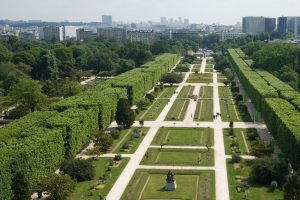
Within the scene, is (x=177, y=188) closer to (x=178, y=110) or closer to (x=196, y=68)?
(x=178, y=110)

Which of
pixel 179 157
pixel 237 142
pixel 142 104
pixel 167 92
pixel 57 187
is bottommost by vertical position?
pixel 179 157

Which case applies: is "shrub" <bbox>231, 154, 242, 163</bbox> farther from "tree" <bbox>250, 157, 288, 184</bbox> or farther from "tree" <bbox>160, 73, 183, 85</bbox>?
"tree" <bbox>160, 73, 183, 85</bbox>

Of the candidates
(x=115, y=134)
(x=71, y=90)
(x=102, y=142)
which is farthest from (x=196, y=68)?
(x=102, y=142)

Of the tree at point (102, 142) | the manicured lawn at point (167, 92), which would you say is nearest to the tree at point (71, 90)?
the manicured lawn at point (167, 92)

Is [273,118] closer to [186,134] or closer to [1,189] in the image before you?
[186,134]

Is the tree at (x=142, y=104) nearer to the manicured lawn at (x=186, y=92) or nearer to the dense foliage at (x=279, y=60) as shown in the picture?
the manicured lawn at (x=186, y=92)

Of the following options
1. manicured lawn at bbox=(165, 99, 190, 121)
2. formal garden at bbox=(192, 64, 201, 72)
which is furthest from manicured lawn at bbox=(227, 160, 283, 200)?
formal garden at bbox=(192, 64, 201, 72)
